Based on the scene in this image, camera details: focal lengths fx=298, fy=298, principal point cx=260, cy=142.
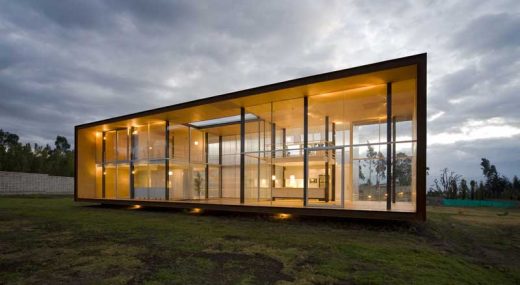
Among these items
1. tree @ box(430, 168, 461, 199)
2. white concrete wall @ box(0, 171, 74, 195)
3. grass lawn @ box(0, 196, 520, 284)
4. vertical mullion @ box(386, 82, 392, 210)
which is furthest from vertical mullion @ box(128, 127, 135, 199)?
tree @ box(430, 168, 461, 199)

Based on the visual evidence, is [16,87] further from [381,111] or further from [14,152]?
[381,111]

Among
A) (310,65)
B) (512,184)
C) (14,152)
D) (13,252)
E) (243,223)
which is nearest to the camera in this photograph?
(13,252)

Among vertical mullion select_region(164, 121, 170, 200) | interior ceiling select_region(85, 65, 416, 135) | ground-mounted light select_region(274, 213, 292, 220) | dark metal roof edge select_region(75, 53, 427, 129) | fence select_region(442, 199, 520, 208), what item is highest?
dark metal roof edge select_region(75, 53, 427, 129)

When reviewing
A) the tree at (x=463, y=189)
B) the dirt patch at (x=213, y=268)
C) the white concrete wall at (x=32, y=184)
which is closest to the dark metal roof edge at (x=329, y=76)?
the dirt patch at (x=213, y=268)

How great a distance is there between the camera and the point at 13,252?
6.47 m

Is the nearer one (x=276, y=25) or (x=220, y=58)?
(x=276, y=25)

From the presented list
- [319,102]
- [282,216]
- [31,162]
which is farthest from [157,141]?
[31,162]

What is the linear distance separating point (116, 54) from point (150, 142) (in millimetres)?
9697

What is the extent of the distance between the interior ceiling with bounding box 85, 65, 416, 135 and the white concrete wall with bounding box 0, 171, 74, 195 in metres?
23.4

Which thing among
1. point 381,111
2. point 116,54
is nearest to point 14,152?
point 116,54

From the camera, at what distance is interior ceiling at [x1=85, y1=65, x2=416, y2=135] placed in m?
10.5

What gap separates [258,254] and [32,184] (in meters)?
36.1

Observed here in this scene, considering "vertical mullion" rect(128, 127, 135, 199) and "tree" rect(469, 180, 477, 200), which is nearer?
"vertical mullion" rect(128, 127, 135, 199)

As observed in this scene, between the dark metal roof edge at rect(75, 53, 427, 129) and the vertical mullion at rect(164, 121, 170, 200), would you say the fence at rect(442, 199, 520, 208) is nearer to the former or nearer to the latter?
the dark metal roof edge at rect(75, 53, 427, 129)
